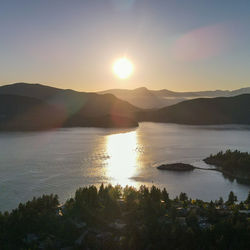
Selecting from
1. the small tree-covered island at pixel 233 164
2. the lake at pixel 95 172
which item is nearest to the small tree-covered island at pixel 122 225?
the lake at pixel 95 172

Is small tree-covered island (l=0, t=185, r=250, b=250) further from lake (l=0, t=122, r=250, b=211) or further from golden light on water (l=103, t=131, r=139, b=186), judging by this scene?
golden light on water (l=103, t=131, r=139, b=186)

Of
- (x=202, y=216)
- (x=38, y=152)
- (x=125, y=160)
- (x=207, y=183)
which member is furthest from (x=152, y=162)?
(x=202, y=216)

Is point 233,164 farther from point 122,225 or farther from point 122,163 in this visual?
point 122,225

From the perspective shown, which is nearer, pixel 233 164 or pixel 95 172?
pixel 95 172

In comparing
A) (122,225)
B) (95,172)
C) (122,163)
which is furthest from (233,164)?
(122,225)

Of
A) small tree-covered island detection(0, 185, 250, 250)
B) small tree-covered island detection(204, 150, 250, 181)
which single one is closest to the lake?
small tree-covered island detection(204, 150, 250, 181)

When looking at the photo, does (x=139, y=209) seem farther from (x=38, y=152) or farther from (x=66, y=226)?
(x=38, y=152)

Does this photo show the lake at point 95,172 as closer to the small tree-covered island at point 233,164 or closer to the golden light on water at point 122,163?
the golden light on water at point 122,163
